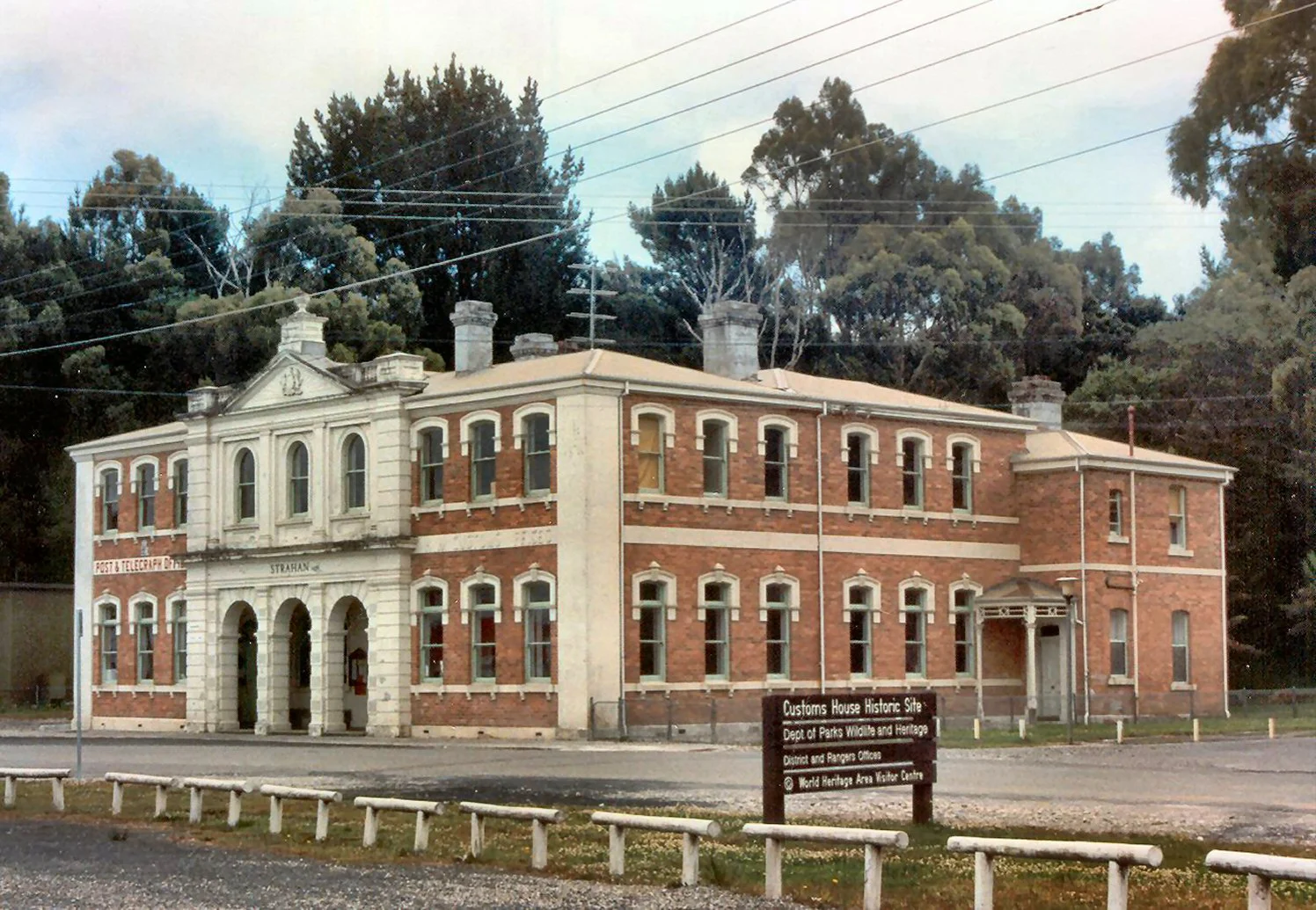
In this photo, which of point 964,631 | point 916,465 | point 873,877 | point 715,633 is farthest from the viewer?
point 964,631

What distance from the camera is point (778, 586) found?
45844mm

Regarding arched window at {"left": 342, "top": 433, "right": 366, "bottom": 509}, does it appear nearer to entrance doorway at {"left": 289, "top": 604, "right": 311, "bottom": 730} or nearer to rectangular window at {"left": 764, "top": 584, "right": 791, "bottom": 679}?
entrance doorway at {"left": 289, "top": 604, "right": 311, "bottom": 730}

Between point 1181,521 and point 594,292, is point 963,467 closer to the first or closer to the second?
point 1181,521

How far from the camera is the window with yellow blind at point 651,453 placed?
43.4 metres

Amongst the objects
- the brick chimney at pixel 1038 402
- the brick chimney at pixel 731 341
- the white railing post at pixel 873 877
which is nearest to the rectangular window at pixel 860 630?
the brick chimney at pixel 731 341

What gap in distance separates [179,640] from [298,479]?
21.7 ft

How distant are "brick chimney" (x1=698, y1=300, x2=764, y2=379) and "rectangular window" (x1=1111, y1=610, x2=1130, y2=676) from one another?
33.8ft

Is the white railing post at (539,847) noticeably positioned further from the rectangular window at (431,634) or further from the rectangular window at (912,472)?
the rectangular window at (912,472)

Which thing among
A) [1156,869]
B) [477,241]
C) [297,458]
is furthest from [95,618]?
[1156,869]

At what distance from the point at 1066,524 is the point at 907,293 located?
1049 inches

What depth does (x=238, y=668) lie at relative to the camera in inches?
2018

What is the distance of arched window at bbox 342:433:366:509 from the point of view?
154 feet

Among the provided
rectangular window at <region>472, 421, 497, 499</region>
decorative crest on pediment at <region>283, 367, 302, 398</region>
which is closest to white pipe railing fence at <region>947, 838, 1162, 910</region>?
rectangular window at <region>472, 421, 497, 499</region>

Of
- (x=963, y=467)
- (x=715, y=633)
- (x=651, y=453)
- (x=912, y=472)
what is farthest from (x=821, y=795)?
(x=963, y=467)
